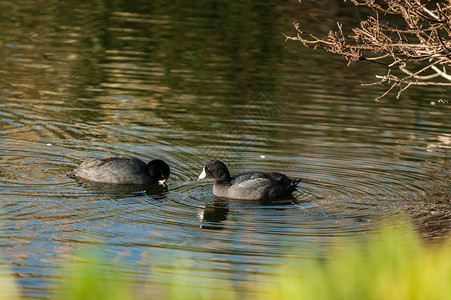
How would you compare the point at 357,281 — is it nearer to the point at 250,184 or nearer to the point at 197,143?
the point at 250,184

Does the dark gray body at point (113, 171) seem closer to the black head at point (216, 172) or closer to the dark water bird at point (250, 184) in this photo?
the black head at point (216, 172)

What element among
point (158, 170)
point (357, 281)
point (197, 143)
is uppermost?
point (357, 281)

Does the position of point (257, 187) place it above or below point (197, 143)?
below

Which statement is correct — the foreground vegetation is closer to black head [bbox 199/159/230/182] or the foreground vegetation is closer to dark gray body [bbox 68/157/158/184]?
black head [bbox 199/159/230/182]

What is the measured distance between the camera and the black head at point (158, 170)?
1359cm

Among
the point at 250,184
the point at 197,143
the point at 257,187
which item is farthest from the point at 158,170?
the point at 197,143

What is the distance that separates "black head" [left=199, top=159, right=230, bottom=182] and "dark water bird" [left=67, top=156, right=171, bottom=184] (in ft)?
2.47

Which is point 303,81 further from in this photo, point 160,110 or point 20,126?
point 20,126

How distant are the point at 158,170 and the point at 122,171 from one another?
619mm

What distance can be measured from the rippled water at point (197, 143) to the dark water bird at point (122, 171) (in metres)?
0.26

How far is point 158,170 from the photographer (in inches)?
537

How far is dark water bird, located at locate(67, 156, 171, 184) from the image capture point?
13.6 metres

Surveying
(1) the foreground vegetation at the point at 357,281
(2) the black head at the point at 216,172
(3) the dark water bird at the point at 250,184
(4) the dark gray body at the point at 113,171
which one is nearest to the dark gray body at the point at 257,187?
(3) the dark water bird at the point at 250,184

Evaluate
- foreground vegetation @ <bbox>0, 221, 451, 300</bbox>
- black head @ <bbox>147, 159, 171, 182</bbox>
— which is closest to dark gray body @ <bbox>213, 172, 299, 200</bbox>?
black head @ <bbox>147, 159, 171, 182</bbox>
